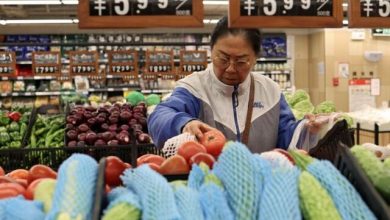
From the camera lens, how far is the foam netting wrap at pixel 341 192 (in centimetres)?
90

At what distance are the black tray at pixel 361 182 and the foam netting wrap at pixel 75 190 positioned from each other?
51 centimetres

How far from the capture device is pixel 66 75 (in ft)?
24.9

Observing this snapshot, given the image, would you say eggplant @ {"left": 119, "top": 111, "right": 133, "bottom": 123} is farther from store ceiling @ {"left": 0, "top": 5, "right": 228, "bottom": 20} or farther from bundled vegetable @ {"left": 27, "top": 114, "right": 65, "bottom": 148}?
store ceiling @ {"left": 0, "top": 5, "right": 228, "bottom": 20}

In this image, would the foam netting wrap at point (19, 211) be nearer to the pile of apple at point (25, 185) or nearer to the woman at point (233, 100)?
the pile of apple at point (25, 185)

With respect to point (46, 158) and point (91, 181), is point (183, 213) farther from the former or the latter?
point (46, 158)

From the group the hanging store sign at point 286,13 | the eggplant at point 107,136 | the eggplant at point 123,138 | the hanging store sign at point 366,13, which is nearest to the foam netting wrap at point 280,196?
the hanging store sign at point 286,13

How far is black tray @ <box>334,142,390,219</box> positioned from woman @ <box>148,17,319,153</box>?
4.21 feet

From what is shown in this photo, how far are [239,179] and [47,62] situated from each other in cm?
702

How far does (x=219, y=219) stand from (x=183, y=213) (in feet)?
0.21

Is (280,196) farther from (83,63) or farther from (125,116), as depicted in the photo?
(83,63)

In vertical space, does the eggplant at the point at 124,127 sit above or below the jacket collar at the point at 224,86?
below

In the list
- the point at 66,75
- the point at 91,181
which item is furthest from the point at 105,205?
the point at 66,75

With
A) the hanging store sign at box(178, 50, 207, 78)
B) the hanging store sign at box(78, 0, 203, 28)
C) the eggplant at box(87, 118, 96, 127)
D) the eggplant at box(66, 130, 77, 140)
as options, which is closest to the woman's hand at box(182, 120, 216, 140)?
the hanging store sign at box(78, 0, 203, 28)

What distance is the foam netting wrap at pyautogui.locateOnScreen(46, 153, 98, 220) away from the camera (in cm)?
85
